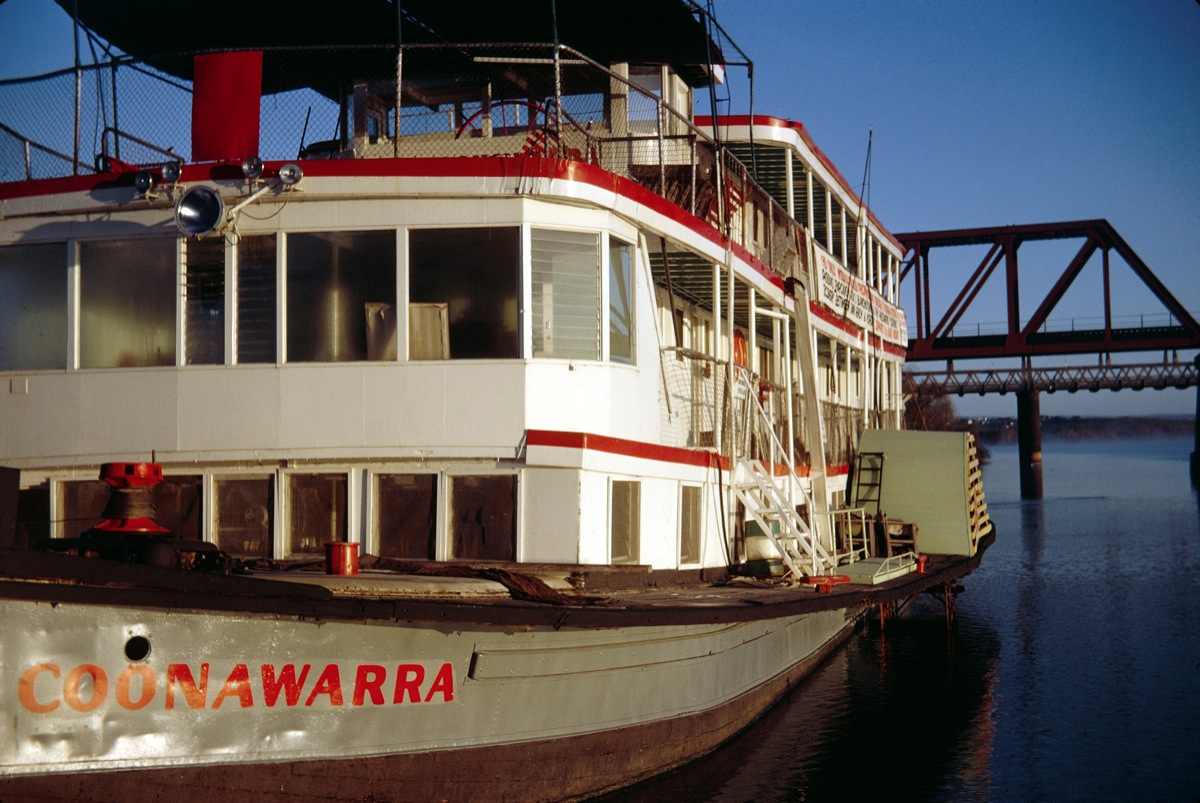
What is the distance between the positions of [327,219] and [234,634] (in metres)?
3.77

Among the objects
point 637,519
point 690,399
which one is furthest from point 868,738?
point 637,519

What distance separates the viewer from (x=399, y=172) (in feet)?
32.3

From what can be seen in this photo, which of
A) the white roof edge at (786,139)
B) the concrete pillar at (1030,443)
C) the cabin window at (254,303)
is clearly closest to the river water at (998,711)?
the cabin window at (254,303)

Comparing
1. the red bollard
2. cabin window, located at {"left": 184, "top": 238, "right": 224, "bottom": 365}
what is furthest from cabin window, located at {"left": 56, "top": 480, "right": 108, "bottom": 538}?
the red bollard

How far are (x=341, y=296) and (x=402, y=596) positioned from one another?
2946 millimetres

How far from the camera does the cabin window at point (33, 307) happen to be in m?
10.4

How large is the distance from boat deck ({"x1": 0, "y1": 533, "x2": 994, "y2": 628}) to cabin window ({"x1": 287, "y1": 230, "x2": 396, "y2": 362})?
1828 millimetres

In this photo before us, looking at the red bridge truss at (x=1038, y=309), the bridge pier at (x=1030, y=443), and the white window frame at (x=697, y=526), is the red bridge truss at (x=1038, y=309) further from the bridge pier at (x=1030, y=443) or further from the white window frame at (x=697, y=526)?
the white window frame at (x=697, y=526)

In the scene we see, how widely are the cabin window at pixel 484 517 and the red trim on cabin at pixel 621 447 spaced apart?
401 mm

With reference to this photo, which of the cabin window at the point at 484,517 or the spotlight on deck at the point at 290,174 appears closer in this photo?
the spotlight on deck at the point at 290,174

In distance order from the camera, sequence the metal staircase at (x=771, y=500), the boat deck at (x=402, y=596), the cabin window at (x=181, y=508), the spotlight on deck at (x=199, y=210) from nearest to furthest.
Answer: the boat deck at (x=402, y=596), the spotlight on deck at (x=199, y=210), the cabin window at (x=181, y=508), the metal staircase at (x=771, y=500)

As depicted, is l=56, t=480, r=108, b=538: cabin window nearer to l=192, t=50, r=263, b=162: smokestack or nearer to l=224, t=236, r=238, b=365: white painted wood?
l=224, t=236, r=238, b=365: white painted wood

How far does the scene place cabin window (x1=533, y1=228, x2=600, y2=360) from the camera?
1012cm

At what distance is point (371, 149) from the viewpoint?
1370 cm
